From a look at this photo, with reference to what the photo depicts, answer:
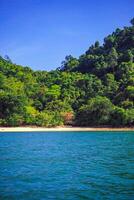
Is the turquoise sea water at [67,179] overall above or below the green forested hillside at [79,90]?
below

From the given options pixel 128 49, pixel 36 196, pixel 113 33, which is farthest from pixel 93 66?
pixel 36 196

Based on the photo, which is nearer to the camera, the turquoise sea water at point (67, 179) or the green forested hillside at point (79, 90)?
the turquoise sea water at point (67, 179)

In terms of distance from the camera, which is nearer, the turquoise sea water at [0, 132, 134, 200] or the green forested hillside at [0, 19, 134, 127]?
the turquoise sea water at [0, 132, 134, 200]

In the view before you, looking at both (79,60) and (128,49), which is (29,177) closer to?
(128,49)

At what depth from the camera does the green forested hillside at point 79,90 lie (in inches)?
3354

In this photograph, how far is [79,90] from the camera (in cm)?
10500

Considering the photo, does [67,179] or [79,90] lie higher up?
[79,90]

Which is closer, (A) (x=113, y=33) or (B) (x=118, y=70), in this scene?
(B) (x=118, y=70)

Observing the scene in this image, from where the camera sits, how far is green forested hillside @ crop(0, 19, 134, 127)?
85.2m

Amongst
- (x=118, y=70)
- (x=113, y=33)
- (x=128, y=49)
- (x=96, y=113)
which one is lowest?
(x=96, y=113)

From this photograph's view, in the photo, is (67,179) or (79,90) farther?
(79,90)

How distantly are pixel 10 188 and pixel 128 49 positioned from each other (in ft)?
356

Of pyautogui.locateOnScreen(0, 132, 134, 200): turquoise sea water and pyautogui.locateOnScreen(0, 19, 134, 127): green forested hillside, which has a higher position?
pyautogui.locateOnScreen(0, 19, 134, 127): green forested hillside

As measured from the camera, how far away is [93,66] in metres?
123
